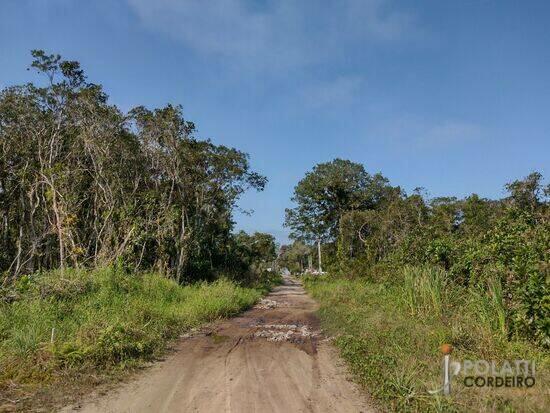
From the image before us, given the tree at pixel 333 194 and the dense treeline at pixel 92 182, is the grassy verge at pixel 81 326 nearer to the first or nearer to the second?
the dense treeline at pixel 92 182

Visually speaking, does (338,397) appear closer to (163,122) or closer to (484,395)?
(484,395)

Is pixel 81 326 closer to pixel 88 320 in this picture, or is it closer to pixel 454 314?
pixel 88 320

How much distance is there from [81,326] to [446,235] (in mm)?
13174

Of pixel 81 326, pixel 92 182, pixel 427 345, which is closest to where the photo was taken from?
pixel 427 345

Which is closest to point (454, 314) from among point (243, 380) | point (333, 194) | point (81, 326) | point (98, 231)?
point (243, 380)

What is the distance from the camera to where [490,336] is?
279 inches

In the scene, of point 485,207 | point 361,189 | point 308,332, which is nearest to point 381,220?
point 485,207

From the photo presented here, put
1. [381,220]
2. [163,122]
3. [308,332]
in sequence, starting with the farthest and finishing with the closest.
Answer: [381,220] → [163,122] → [308,332]

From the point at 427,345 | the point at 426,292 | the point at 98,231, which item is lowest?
the point at 427,345

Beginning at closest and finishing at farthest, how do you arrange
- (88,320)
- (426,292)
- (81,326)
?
1. (81,326)
2. (88,320)
3. (426,292)

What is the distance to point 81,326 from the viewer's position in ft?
→ 27.1

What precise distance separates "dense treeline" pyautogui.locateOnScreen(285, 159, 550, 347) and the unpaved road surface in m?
3.18

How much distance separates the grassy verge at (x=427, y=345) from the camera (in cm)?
516

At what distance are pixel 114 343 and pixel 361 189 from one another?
36.7m
